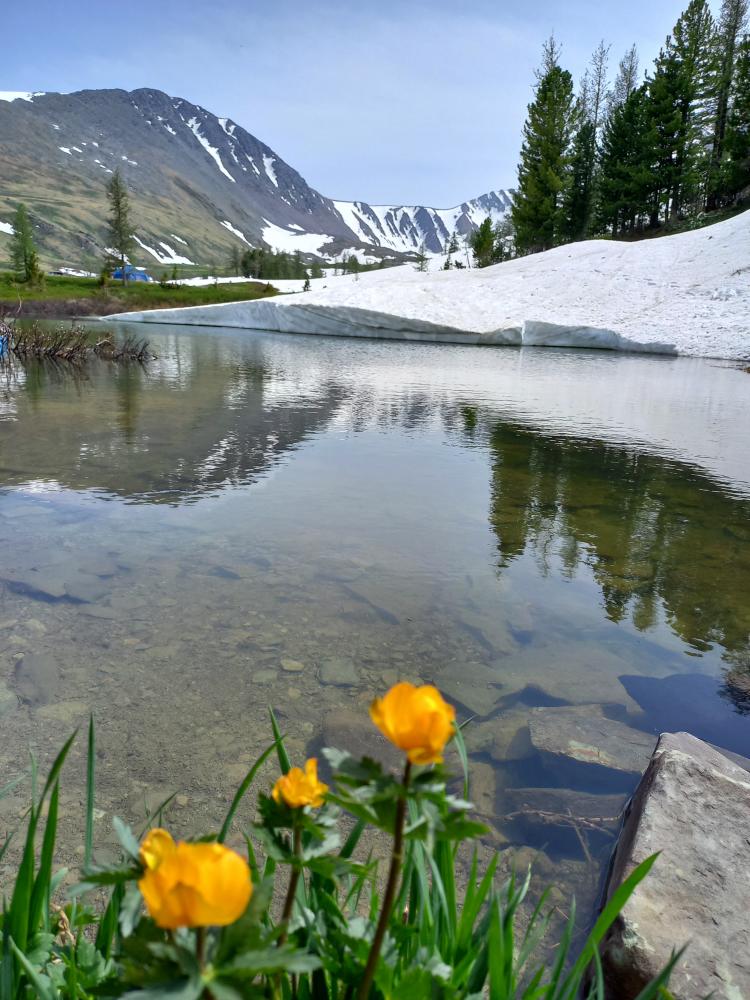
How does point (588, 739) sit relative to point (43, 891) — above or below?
below

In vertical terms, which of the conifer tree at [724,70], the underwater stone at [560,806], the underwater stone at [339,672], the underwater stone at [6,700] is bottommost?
the underwater stone at [560,806]

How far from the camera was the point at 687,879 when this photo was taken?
163 centimetres

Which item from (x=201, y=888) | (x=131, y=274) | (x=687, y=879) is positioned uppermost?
(x=131, y=274)

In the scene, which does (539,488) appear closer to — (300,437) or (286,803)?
(300,437)

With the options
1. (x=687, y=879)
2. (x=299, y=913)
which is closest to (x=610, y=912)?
(x=299, y=913)

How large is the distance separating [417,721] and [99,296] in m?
61.8

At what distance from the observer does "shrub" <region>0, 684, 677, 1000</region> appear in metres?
0.53

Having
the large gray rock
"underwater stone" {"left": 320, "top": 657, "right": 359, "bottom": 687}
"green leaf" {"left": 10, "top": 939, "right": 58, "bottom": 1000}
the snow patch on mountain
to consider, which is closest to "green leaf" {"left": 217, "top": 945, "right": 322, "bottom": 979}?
"green leaf" {"left": 10, "top": 939, "right": 58, "bottom": 1000}

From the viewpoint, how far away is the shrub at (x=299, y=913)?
532 mm

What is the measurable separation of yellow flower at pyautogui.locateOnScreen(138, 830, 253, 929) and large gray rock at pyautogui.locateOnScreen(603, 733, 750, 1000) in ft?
3.53

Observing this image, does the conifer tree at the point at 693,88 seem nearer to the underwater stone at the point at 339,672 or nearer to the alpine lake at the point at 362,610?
the alpine lake at the point at 362,610

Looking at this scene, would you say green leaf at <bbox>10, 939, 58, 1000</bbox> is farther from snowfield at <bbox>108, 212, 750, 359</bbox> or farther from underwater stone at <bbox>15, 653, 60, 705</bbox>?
snowfield at <bbox>108, 212, 750, 359</bbox>

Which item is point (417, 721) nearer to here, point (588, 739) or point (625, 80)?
point (588, 739)

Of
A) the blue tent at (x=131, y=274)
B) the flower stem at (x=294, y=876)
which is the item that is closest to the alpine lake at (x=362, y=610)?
the flower stem at (x=294, y=876)
